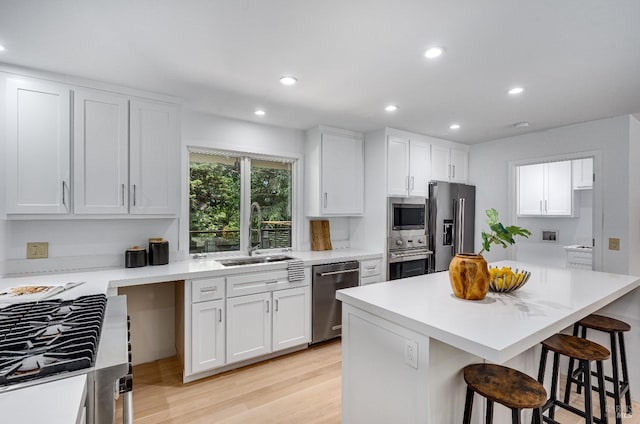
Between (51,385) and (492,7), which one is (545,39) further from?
(51,385)

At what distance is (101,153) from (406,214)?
3.09 m

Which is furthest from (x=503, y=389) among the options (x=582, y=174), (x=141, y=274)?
(x=582, y=174)

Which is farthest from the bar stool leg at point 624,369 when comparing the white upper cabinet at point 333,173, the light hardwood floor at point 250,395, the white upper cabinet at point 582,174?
the white upper cabinet at point 582,174

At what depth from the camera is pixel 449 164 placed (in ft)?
14.1

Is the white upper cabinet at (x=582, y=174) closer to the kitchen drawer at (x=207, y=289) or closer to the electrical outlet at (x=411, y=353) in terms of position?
the electrical outlet at (x=411, y=353)

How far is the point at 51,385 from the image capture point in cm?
91

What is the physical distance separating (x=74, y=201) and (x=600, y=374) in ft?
11.8

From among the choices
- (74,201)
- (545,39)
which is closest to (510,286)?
(545,39)

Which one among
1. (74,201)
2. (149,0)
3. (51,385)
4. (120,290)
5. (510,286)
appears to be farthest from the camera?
(120,290)

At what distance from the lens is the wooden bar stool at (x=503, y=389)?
1285 mm

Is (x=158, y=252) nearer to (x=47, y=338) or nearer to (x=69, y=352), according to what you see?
(x=47, y=338)

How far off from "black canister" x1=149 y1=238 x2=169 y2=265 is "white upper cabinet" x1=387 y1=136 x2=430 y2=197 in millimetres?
2407

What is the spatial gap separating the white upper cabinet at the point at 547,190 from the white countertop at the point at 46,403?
17.7 ft

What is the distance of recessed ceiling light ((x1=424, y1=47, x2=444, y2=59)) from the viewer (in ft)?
6.14
